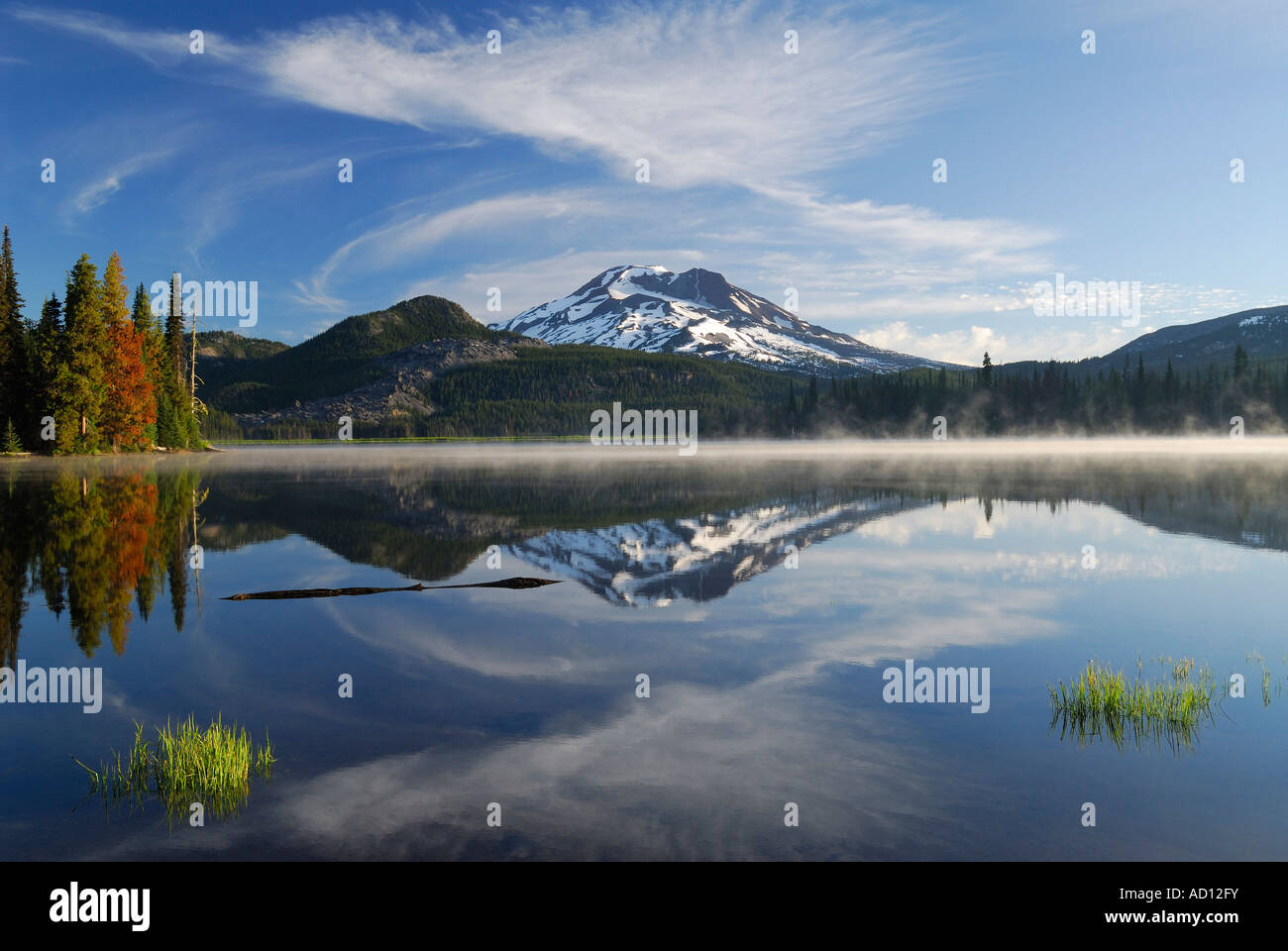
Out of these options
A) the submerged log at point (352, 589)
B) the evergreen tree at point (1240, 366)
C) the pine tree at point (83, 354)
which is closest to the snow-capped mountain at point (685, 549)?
the submerged log at point (352, 589)

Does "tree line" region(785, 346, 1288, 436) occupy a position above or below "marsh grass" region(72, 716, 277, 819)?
above

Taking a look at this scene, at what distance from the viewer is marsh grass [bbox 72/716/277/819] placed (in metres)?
8.29

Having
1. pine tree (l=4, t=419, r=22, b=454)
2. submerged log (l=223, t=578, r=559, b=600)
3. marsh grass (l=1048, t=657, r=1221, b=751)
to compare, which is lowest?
marsh grass (l=1048, t=657, r=1221, b=751)

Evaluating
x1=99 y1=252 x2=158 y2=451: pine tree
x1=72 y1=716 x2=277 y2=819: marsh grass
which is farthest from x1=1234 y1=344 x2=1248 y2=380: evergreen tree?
x1=72 y1=716 x2=277 y2=819: marsh grass

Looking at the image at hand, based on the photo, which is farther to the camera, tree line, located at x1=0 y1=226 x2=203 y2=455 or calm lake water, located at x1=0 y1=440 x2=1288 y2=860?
tree line, located at x1=0 y1=226 x2=203 y2=455

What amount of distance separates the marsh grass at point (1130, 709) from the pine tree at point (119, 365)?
9057 centimetres

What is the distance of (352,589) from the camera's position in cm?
1902

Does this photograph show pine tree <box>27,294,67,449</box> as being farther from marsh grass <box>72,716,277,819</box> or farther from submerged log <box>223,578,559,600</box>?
marsh grass <box>72,716,277,819</box>

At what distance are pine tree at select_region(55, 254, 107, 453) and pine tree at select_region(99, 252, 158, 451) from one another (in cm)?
133

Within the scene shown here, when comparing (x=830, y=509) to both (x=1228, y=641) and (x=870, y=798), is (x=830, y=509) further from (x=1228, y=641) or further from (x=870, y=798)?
(x=870, y=798)

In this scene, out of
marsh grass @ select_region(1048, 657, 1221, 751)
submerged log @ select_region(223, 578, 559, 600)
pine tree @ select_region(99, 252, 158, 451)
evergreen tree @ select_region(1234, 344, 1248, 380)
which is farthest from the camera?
evergreen tree @ select_region(1234, 344, 1248, 380)

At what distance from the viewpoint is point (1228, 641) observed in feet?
46.6
